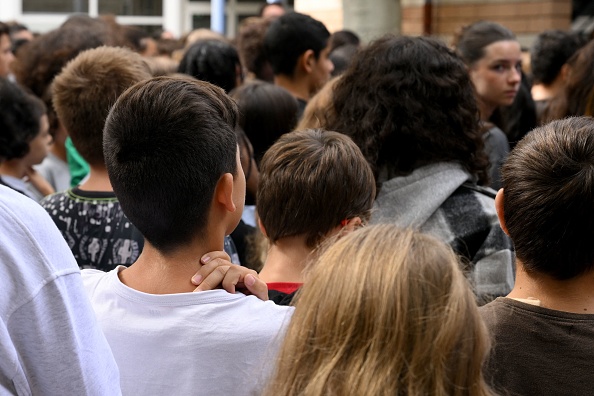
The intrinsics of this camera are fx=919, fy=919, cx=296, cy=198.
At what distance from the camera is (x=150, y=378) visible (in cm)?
192

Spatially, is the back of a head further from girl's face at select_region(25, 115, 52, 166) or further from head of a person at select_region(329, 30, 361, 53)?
head of a person at select_region(329, 30, 361, 53)

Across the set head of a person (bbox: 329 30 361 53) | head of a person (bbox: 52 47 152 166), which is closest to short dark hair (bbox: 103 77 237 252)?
head of a person (bbox: 52 47 152 166)

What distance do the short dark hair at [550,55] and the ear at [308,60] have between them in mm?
1822

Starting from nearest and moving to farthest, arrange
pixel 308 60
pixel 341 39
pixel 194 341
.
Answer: pixel 194 341, pixel 308 60, pixel 341 39

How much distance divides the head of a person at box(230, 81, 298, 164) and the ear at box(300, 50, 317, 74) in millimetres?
1342

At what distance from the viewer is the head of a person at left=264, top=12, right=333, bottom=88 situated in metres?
5.45

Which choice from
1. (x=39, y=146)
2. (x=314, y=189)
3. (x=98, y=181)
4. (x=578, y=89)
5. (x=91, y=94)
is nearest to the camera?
(x=314, y=189)

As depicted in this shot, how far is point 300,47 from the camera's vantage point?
17.9 ft

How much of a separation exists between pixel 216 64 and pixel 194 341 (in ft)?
12.0

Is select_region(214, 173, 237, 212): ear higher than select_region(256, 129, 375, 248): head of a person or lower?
higher

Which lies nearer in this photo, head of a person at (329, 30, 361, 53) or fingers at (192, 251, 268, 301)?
fingers at (192, 251, 268, 301)

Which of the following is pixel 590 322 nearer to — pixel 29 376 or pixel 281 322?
pixel 281 322

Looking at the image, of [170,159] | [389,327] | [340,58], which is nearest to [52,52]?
[340,58]

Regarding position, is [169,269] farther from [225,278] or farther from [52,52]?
[52,52]
